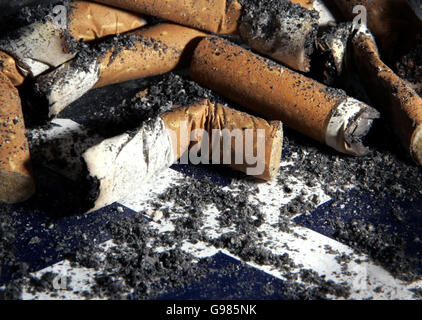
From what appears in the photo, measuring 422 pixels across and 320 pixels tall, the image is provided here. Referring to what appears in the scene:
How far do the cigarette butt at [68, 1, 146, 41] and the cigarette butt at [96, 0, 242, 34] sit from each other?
0.06 metres

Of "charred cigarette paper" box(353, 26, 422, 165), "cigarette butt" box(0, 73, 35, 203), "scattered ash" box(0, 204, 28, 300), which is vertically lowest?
"scattered ash" box(0, 204, 28, 300)

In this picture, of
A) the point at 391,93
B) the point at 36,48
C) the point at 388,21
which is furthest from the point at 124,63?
the point at 388,21

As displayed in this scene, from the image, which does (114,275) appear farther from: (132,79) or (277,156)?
(132,79)

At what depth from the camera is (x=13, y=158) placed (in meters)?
1.97

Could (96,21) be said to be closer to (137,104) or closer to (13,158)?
(137,104)

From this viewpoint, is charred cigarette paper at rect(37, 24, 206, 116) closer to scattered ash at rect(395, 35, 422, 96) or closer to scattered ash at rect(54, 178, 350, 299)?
scattered ash at rect(54, 178, 350, 299)

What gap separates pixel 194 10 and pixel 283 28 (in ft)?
1.53

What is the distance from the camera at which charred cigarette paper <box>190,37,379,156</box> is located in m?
2.30

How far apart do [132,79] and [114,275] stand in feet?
4.19

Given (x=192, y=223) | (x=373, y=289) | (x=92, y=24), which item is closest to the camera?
(x=373, y=289)

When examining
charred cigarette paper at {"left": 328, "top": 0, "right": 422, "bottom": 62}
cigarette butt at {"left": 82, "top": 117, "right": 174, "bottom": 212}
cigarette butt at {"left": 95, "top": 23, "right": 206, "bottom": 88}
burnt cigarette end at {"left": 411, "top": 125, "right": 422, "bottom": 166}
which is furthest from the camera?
charred cigarette paper at {"left": 328, "top": 0, "right": 422, "bottom": 62}

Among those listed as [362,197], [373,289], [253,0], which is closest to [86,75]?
[253,0]

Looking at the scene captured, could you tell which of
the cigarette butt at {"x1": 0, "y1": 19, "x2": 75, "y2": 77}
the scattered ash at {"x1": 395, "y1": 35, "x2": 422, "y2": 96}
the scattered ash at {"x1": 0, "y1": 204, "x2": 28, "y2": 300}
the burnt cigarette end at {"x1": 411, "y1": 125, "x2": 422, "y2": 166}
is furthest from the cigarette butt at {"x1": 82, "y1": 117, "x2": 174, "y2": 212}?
the scattered ash at {"x1": 395, "y1": 35, "x2": 422, "y2": 96}

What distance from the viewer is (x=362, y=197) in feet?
7.13
